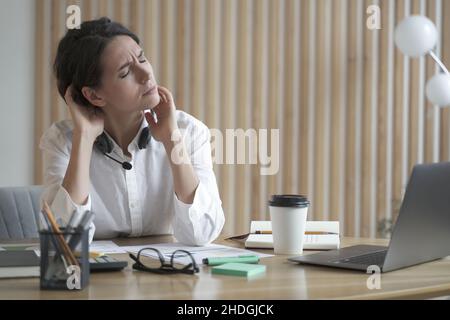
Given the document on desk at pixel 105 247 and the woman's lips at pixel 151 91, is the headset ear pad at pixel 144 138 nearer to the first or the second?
the woman's lips at pixel 151 91

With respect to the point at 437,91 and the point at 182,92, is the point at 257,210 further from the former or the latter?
the point at 437,91

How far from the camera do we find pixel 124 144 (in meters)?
2.11

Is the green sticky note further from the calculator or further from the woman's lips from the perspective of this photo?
the woman's lips

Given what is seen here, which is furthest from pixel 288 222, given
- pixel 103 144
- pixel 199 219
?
pixel 103 144

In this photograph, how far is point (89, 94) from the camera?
2023 millimetres

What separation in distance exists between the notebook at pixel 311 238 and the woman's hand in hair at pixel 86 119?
0.55 m

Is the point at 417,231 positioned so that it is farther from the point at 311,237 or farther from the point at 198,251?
the point at 198,251

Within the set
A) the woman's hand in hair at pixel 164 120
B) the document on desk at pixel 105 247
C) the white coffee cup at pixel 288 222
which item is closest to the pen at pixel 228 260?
the white coffee cup at pixel 288 222

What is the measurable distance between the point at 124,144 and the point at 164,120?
197 millimetres

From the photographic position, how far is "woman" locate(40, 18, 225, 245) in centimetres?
189

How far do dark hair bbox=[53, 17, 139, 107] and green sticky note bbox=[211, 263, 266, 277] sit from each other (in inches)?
35.1
